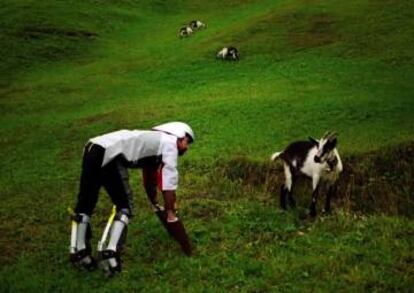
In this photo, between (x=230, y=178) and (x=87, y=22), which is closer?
(x=230, y=178)

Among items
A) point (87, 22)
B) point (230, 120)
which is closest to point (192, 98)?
point (230, 120)

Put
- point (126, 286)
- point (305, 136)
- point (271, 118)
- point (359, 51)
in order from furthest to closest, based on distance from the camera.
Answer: point (359, 51) < point (271, 118) < point (305, 136) < point (126, 286)

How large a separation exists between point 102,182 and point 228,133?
11.3 meters

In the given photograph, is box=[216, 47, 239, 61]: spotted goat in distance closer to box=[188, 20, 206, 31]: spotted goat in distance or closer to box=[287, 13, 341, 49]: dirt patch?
box=[287, 13, 341, 49]: dirt patch

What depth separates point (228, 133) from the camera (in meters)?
23.1

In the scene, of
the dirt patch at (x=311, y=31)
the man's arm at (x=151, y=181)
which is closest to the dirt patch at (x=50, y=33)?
the dirt patch at (x=311, y=31)

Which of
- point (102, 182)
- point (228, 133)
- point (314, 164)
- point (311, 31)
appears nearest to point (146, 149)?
point (102, 182)

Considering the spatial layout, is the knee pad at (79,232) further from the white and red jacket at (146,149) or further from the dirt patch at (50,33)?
the dirt patch at (50,33)

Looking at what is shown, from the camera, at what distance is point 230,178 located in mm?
18391

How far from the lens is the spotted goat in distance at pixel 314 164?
578 inches

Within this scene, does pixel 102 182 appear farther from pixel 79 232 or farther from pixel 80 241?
pixel 80 241

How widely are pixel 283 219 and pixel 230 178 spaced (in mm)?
3980

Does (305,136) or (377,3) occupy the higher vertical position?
(377,3)

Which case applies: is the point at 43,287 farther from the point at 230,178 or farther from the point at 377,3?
the point at 377,3
